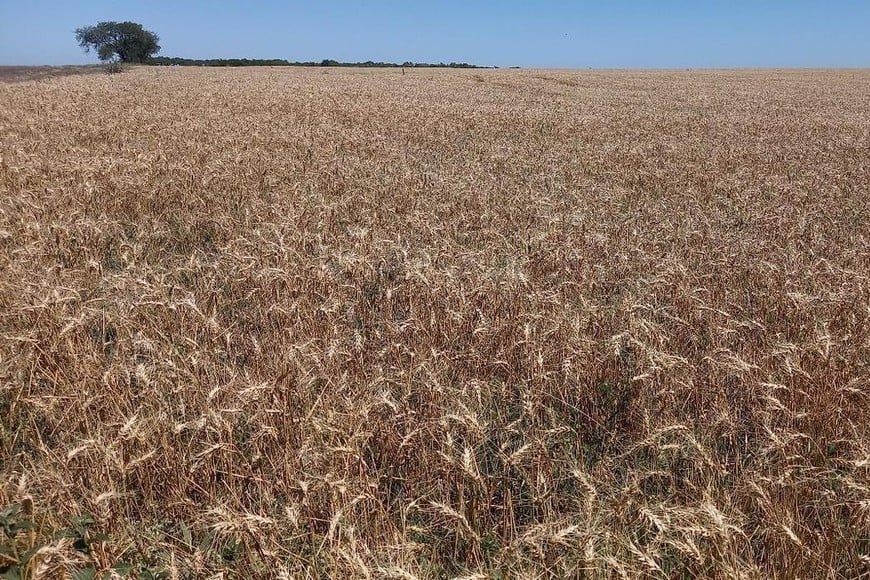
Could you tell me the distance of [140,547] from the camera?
2014 mm

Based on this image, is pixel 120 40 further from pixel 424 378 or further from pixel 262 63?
pixel 424 378

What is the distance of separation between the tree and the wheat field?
97862 mm

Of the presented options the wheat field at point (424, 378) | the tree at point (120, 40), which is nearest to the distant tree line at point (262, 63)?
the tree at point (120, 40)

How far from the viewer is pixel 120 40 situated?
8856 centimetres

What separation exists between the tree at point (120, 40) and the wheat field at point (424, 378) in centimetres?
9786

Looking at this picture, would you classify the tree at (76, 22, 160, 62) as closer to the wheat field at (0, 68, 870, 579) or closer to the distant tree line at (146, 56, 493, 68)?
the distant tree line at (146, 56, 493, 68)

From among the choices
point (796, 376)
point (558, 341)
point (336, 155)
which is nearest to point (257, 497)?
point (558, 341)

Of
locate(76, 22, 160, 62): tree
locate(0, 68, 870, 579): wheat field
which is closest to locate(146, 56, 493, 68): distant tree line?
locate(76, 22, 160, 62): tree

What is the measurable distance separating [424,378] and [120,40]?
10632 cm

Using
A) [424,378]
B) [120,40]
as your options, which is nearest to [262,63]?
[120,40]

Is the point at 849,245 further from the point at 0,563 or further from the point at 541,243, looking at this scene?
the point at 0,563

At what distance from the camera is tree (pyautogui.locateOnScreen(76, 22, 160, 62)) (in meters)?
87.2

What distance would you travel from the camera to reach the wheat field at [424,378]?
2002 mm

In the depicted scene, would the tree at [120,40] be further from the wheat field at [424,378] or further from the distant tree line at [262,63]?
the wheat field at [424,378]
